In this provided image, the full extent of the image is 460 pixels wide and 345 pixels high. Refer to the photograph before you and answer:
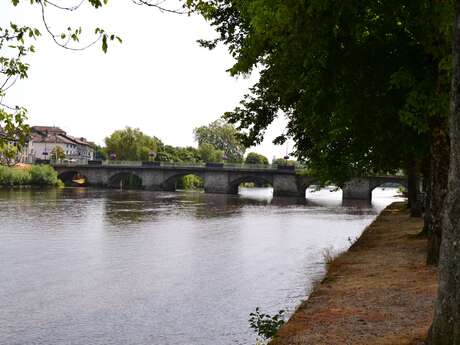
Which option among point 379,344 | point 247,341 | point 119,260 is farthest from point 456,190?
point 119,260

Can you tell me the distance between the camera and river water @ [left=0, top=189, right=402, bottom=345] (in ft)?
43.0

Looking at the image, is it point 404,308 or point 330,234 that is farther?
point 330,234

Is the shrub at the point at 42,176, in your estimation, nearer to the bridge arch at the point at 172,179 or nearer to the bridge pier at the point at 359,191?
the bridge arch at the point at 172,179

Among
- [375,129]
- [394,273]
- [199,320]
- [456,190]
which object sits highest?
[375,129]

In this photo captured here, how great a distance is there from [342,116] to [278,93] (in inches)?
127

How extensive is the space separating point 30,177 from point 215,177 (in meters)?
32.7

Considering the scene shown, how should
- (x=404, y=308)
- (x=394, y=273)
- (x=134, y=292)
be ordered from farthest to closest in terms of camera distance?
1. (x=134, y=292)
2. (x=394, y=273)
3. (x=404, y=308)

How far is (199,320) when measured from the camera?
13.8 m

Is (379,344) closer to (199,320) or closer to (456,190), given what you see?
(456,190)

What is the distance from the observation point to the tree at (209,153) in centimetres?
15050

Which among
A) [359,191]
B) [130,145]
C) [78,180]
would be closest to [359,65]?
[359,191]

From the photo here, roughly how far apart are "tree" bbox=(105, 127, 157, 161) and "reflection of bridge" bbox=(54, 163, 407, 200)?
13.5 m

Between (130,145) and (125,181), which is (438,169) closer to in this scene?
(125,181)

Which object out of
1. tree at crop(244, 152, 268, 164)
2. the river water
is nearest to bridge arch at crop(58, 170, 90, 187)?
the river water
